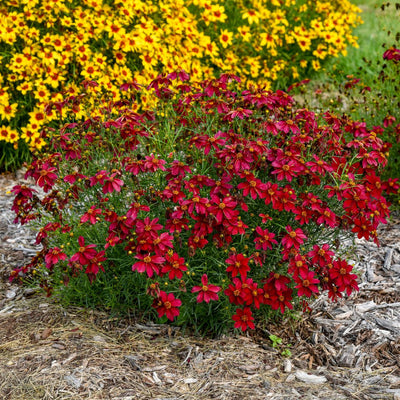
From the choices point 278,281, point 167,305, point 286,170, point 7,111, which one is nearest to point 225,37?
point 7,111

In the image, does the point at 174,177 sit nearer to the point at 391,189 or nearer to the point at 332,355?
the point at 332,355

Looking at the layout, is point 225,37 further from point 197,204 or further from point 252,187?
point 197,204

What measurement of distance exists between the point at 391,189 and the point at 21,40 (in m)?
3.46

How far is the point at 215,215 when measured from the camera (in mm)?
2389

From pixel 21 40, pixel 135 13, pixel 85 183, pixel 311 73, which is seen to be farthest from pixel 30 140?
pixel 311 73

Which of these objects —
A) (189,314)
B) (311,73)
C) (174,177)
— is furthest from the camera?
(311,73)

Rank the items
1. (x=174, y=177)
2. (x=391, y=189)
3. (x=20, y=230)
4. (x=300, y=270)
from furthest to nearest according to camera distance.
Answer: (x=20, y=230) → (x=391, y=189) → (x=174, y=177) → (x=300, y=270)

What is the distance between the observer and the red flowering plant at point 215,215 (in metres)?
2.43

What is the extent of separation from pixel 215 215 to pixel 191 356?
0.83 m

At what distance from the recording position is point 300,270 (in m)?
2.39

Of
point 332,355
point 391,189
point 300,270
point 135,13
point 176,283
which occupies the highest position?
point 135,13

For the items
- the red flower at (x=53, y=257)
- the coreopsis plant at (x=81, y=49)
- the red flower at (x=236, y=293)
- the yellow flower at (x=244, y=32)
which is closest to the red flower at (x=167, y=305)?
the red flower at (x=236, y=293)

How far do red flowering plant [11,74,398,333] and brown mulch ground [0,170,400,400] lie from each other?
0.14m

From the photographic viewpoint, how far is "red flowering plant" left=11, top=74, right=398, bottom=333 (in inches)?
95.8
